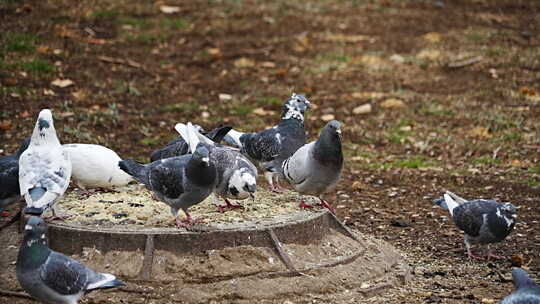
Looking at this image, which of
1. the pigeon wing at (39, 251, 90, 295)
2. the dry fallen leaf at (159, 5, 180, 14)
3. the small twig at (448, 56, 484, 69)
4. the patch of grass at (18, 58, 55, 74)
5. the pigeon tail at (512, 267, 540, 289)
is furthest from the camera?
the dry fallen leaf at (159, 5, 180, 14)

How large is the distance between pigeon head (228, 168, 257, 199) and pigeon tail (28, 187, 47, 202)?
1.34m

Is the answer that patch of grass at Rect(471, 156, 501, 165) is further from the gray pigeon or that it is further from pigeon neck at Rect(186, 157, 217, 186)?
pigeon neck at Rect(186, 157, 217, 186)

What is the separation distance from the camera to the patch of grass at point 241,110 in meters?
11.6

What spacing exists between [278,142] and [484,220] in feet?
6.47

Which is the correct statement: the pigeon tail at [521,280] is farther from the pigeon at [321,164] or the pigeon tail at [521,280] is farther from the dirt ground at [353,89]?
the pigeon at [321,164]

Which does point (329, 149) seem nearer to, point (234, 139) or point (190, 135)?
point (190, 135)

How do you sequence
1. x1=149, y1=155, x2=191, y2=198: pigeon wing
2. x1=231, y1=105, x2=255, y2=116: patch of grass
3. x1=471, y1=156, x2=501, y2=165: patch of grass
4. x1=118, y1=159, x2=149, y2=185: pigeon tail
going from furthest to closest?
x1=231, y1=105, x2=255, y2=116: patch of grass, x1=471, y1=156, x2=501, y2=165: patch of grass, x1=118, y1=159, x2=149, y2=185: pigeon tail, x1=149, y1=155, x2=191, y2=198: pigeon wing

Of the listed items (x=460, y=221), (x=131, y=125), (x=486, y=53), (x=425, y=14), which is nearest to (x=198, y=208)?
(x=460, y=221)

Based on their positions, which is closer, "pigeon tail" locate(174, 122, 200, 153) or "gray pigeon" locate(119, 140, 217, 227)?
"gray pigeon" locate(119, 140, 217, 227)

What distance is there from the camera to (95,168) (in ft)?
21.7

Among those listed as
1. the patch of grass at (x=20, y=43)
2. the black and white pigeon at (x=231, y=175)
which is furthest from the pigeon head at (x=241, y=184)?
the patch of grass at (x=20, y=43)

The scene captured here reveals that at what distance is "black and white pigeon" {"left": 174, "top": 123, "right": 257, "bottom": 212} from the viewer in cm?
595

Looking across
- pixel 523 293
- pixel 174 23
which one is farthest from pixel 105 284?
pixel 174 23

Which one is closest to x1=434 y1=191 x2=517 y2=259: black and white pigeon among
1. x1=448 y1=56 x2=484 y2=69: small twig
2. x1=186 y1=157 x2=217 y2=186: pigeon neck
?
x1=186 y1=157 x2=217 y2=186: pigeon neck
